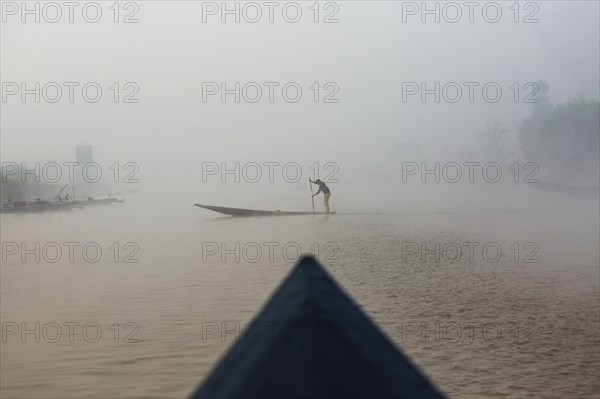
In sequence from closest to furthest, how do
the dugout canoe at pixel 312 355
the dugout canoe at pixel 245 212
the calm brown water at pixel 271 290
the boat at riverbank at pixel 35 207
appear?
the dugout canoe at pixel 312 355 → the calm brown water at pixel 271 290 → the dugout canoe at pixel 245 212 → the boat at riverbank at pixel 35 207

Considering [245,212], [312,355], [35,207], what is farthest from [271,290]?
[312,355]

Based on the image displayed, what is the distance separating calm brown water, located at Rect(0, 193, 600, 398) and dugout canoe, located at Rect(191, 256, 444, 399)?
4179 mm

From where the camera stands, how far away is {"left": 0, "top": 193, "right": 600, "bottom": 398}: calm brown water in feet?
17.3

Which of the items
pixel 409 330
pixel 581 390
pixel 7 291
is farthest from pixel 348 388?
pixel 7 291

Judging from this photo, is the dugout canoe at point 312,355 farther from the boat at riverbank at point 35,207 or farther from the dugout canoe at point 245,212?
the boat at riverbank at point 35,207

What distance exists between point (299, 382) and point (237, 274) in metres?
9.10

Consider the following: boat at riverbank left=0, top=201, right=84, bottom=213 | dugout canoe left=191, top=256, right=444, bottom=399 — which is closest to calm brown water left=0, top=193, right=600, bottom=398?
boat at riverbank left=0, top=201, right=84, bottom=213

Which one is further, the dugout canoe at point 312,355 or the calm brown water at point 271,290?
the calm brown water at point 271,290

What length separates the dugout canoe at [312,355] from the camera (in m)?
0.68

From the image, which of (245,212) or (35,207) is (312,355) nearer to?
(245,212)

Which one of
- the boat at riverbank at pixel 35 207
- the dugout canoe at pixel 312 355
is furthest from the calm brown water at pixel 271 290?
the dugout canoe at pixel 312 355

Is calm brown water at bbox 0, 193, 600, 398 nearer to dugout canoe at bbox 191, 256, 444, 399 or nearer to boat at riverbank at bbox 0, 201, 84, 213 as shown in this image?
boat at riverbank at bbox 0, 201, 84, 213

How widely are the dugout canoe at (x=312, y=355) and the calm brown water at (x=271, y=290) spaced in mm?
4179

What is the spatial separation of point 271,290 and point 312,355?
7.78 meters
